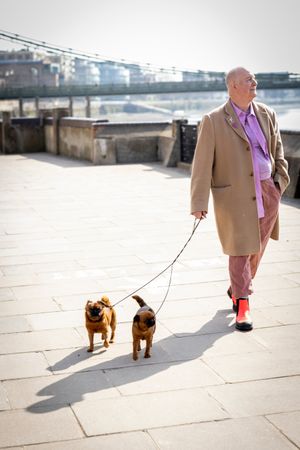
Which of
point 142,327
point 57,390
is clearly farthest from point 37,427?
point 142,327

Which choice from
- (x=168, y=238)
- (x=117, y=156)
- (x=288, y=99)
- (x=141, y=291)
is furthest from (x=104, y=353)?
(x=288, y=99)

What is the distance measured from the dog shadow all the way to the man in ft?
1.14

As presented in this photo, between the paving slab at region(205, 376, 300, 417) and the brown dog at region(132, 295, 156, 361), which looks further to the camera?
the brown dog at region(132, 295, 156, 361)

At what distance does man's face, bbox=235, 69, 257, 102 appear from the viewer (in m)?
5.51

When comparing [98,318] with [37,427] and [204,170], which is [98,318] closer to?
[37,427]

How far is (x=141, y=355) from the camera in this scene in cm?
504

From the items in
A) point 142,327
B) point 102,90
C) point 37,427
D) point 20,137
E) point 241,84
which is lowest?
point 102,90

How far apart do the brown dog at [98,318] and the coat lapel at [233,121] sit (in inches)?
55.6

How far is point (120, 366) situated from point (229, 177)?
1519 mm

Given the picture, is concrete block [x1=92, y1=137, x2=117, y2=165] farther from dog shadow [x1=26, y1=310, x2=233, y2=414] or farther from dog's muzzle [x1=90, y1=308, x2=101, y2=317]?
dog's muzzle [x1=90, y1=308, x2=101, y2=317]

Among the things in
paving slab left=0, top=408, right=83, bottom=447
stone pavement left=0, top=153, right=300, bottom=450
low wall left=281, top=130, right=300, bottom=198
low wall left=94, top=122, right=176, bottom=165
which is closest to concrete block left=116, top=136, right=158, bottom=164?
low wall left=94, top=122, right=176, bottom=165

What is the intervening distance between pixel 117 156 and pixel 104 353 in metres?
14.5

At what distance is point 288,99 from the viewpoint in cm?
10400

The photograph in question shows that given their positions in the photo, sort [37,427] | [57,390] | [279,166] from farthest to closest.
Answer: [279,166], [57,390], [37,427]
